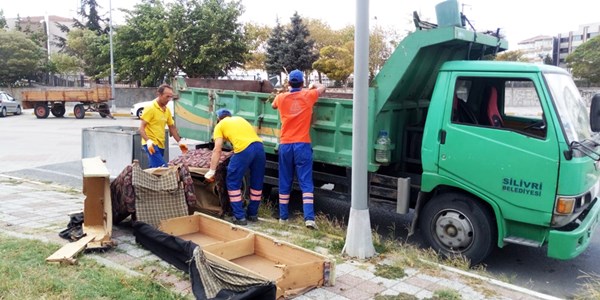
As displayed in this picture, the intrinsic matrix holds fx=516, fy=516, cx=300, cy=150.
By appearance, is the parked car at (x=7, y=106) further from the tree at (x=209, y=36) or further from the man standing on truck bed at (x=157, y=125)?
the man standing on truck bed at (x=157, y=125)

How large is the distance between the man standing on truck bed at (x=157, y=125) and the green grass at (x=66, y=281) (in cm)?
264

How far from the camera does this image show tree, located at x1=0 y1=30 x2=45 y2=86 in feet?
122

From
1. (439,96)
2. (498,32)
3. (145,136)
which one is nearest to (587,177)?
(439,96)

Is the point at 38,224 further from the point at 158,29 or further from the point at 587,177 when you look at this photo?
the point at 158,29

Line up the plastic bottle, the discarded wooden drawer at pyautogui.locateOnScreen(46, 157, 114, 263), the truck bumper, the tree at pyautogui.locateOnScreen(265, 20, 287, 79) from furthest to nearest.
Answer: the tree at pyautogui.locateOnScreen(265, 20, 287, 79), the plastic bottle, the discarded wooden drawer at pyautogui.locateOnScreen(46, 157, 114, 263), the truck bumper

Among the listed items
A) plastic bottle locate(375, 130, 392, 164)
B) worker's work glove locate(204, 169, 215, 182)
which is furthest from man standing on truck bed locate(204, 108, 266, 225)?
plastic bottle locate(375, 130, 392, 164)

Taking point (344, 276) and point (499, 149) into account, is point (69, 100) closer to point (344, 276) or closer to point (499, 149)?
point (344, 276)

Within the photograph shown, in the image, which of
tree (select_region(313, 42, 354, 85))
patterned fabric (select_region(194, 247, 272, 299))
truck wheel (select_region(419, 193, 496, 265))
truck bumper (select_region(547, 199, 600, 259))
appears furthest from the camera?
tree (select_region(313, 42, 354, 85))

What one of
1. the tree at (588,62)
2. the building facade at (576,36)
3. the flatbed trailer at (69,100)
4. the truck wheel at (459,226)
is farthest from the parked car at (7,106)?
the building facade at (576,36)

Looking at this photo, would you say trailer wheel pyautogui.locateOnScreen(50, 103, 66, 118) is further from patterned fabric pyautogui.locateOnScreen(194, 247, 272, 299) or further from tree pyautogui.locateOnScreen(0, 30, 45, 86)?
patterned fabric pyautogui.locateOnScreen(194, 247, 272, 299)

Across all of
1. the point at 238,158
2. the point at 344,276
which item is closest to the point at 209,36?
the point at 238,158

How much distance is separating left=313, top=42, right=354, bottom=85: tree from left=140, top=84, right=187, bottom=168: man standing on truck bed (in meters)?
26.4

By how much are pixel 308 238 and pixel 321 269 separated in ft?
4.80

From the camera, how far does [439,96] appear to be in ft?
16.8
